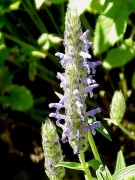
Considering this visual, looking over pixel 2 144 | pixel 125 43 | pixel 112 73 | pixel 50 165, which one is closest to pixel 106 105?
pixel 112 73

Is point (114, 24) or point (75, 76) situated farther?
point (114, 24)

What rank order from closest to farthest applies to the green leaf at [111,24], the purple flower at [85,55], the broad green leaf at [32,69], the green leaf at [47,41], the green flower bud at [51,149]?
the purple flower at [85,55] < the green flower bud at [51,149] < the green leaf at [111,24] < the green leaf at [47,41] < the broad green leaf at [32,69]

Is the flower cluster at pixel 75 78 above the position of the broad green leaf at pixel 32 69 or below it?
below

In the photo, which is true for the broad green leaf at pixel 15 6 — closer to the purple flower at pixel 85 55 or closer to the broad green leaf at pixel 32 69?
the broad green leaf at pixel 32 69

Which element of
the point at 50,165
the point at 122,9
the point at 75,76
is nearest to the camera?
the point at 75,76

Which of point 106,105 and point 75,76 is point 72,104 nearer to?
point 75,76

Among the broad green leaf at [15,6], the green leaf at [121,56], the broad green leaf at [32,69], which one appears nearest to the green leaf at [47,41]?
the broad green leaf at [32,69]

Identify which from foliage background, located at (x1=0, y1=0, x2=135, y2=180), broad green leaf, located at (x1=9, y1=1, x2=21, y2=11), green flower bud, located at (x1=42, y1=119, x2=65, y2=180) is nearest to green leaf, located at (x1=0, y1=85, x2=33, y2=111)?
foliage background, located at (x1=0, y1=0, x2=135, y2=180)
